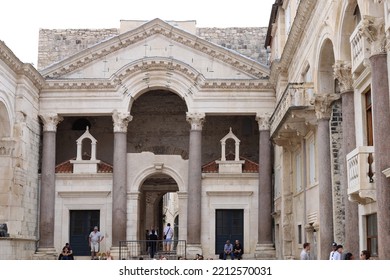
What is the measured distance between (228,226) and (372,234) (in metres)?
14.8

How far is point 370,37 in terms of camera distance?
13891 millimetres

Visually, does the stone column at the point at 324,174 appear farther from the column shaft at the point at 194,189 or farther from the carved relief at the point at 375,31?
the column shaft at the point at 194,189

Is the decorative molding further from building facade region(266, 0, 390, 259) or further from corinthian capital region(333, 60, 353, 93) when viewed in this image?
corinthian capital region(333, 60, 353, 93)

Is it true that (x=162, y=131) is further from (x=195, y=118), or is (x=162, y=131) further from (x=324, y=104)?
(x=324, y=104)

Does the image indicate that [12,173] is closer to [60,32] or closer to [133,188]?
[133,188]

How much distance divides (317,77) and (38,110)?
568 inches

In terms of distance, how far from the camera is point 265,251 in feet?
95.6

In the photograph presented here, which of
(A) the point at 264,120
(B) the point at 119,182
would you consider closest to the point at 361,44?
(A) the point at 264,120

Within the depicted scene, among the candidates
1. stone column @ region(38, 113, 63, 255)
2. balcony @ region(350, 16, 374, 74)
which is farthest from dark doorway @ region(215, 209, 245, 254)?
balcony @ region(350, 16, 374, 74)

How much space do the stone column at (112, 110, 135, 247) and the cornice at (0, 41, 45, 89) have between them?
3.56 metres

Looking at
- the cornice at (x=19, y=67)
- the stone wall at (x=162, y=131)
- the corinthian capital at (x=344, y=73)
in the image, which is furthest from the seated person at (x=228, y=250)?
the corinthian capital at (x=344, y=73)

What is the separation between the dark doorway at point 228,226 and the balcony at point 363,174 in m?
15.2

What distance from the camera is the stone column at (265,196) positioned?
2923 centimetres
